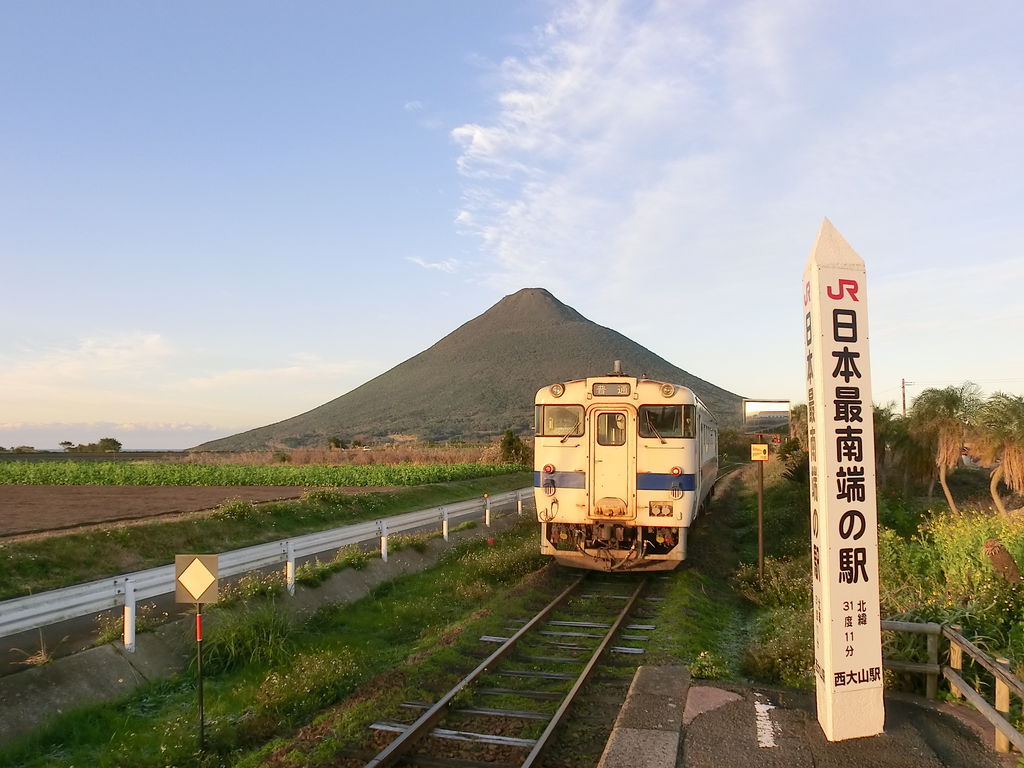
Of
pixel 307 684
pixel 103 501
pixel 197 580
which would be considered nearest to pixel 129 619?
pixel 197 580

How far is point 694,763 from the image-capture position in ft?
19.8

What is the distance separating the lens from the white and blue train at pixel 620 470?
14016mm

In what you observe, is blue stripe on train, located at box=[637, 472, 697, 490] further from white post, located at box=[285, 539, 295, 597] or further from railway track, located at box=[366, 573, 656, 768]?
white post, located at box=[285, 539, 295, 597]

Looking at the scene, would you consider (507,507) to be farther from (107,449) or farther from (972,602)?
(107,449)

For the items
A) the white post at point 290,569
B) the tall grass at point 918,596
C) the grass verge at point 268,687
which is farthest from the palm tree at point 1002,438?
the white post at point 290,569

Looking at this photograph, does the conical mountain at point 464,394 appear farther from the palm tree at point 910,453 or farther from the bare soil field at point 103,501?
the palm tree at point 910,453

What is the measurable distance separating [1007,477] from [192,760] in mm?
21155

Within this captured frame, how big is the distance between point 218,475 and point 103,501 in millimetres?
12342

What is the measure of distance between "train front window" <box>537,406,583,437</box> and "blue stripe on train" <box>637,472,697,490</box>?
1480 millimetres

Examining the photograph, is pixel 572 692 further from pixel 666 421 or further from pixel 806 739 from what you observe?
pixel 666 421

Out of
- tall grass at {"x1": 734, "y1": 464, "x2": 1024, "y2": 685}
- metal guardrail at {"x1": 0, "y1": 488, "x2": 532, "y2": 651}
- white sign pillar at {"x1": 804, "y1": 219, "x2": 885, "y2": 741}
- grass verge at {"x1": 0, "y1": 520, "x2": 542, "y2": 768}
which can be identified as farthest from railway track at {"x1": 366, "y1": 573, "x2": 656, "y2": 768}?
metal guardrail at {"x1": 0, "y1": 488, "x2": 532, "y2": 651}

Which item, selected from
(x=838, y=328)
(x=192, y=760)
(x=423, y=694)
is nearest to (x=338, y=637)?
(x=423, y=694)

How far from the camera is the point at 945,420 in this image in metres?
23.5

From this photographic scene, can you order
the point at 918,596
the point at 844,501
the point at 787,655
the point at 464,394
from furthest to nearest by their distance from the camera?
the point at 464,394 < the point at 918,596 < the point at 787,655 < the point at 844,501
